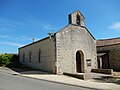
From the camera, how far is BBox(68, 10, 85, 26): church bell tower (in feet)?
64.8

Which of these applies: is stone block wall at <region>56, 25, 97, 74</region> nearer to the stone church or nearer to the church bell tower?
the stone church

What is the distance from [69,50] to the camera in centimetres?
1889

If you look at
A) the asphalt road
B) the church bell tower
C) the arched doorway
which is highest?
the church bell tower

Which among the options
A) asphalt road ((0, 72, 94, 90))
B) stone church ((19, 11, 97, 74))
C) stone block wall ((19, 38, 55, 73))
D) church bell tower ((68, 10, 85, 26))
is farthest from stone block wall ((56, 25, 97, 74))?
asphalt road ((0, 72, 94, 90))

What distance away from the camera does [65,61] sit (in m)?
18.3

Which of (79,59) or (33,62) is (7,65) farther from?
(79,59)

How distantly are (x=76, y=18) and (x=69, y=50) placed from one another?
181 inches

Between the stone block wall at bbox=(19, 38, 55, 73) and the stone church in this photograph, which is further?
the stone block wall at bbox=(19, 38, 55, 73)

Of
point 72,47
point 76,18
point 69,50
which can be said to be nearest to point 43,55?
point 69,50

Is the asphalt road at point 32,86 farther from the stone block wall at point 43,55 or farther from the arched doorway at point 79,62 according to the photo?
the arched doorway at point 79,62

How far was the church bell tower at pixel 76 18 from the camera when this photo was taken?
1975 cm

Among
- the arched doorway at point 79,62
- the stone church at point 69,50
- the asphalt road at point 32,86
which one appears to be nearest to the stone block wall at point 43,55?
the stone church at point 69,50

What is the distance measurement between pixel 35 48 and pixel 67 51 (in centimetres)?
643

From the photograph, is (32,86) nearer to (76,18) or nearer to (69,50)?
(69,50)
